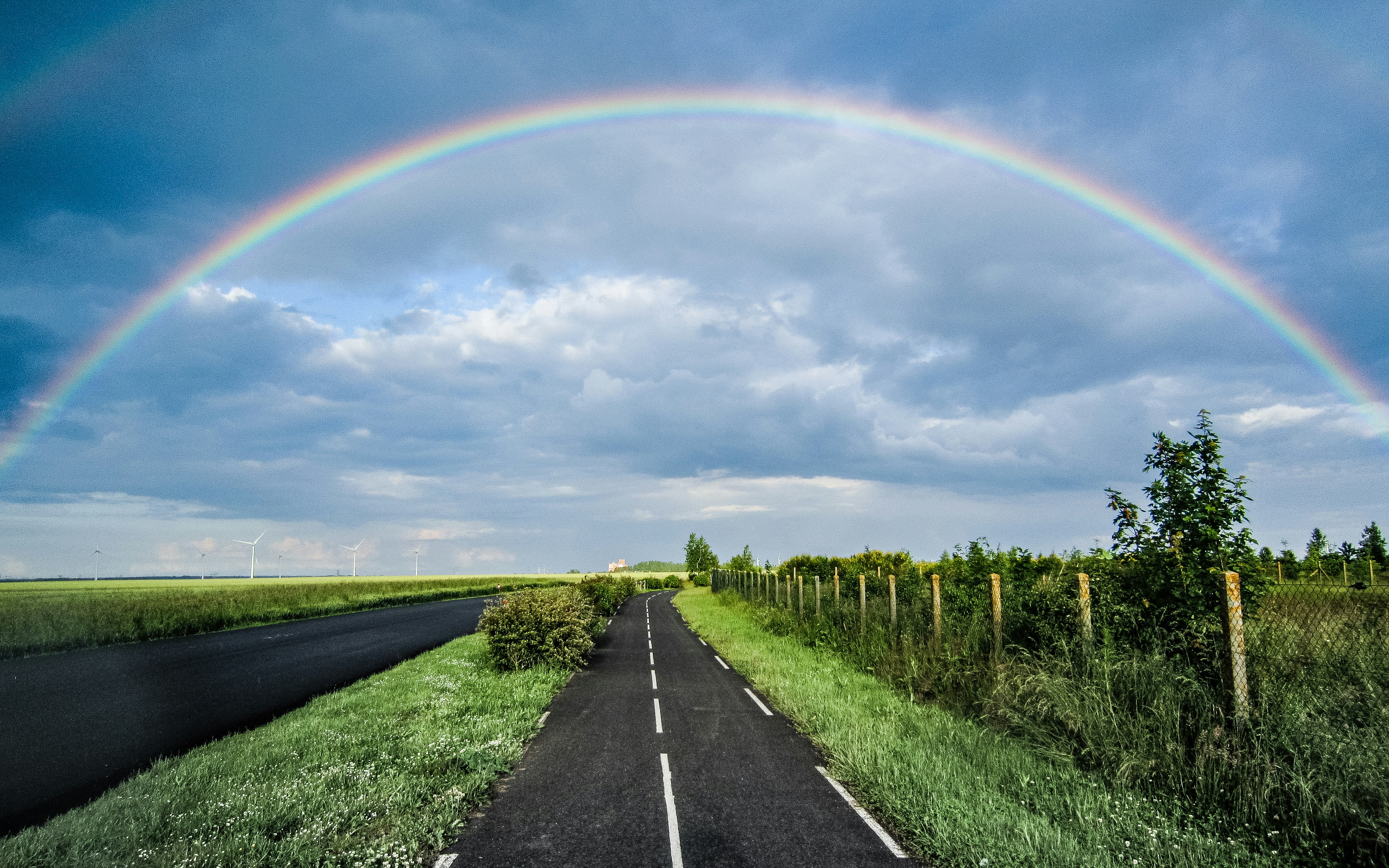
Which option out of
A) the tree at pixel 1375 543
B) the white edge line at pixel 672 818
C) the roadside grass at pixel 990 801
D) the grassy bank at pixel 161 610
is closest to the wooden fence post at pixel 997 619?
the roadside grass at pixel 990 801

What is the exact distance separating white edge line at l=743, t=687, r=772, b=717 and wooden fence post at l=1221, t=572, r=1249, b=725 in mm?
6442

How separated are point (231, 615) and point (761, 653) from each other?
1177 inches

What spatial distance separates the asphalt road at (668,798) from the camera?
5.59 meters

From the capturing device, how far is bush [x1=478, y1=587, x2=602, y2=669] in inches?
618

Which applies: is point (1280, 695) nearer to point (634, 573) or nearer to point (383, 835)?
point (383, 835)

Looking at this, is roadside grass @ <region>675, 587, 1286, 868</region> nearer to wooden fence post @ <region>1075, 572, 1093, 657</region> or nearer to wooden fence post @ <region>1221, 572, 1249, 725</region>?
wooden fence post @ <region>1221, 572, 1249, 725</region>

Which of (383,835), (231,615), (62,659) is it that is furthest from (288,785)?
(231,615)

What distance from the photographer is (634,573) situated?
445 feet

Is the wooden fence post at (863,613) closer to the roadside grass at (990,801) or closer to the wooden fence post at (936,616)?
the wooden fence post at (936,616)

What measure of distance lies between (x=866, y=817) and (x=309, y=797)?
5.53 metres

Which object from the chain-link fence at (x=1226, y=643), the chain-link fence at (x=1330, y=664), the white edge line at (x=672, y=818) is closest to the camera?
the white edge line at (x=672, y=818)

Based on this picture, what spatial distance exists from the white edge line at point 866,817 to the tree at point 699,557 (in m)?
106

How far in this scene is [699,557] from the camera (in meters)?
117

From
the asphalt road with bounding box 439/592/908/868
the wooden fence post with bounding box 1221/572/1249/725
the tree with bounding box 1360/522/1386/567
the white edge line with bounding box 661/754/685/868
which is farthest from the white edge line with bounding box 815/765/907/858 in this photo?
the tree with bounding box 1360/522/1386/567
